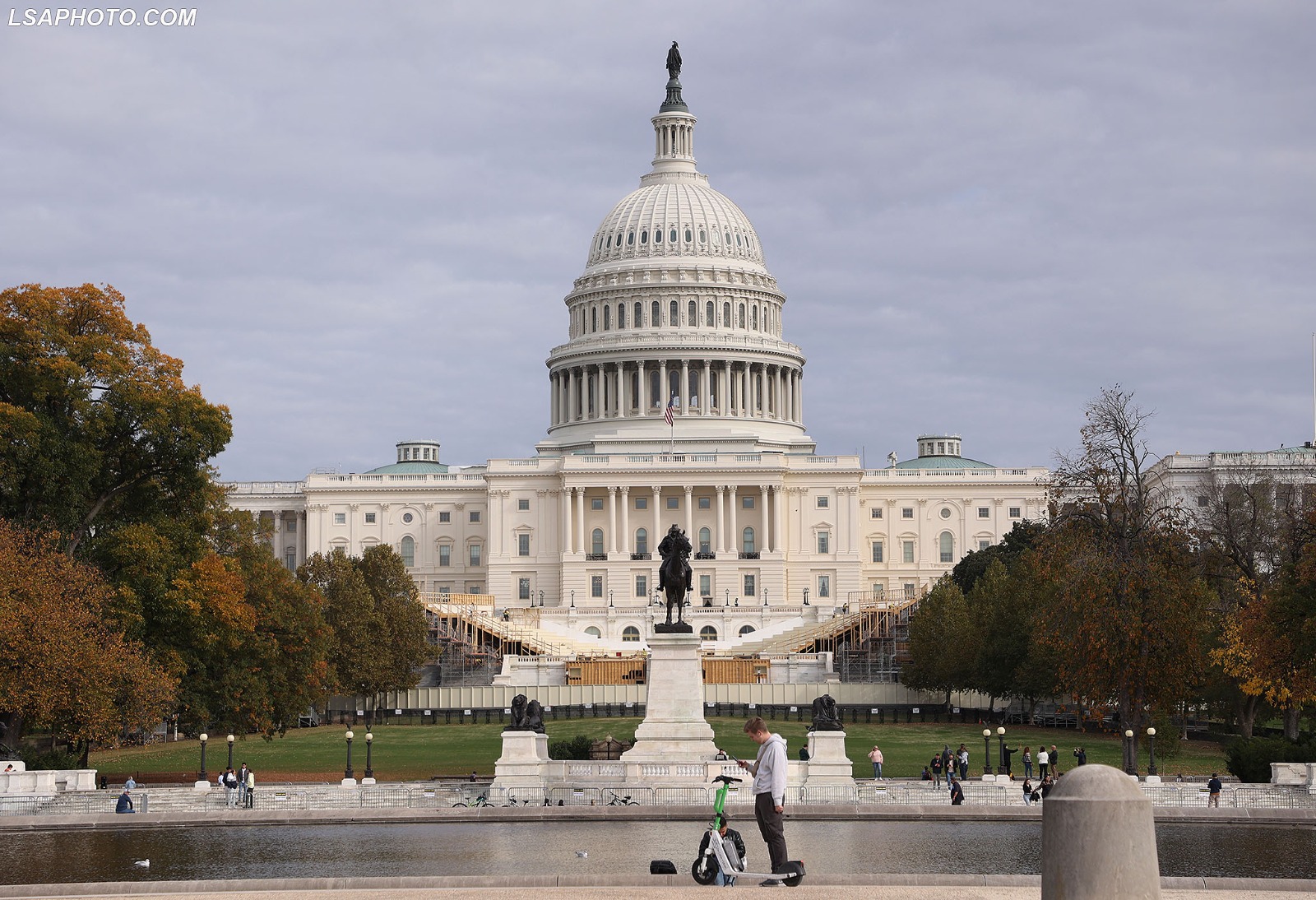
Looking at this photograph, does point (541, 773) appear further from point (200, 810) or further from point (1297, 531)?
point (1297, 531)

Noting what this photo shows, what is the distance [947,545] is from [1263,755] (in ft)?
353

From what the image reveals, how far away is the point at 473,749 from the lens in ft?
233

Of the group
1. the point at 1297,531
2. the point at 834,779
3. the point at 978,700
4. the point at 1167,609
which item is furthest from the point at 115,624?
the point at 978,700

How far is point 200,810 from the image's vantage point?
4100 centimetres

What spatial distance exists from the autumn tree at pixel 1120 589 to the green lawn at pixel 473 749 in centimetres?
307

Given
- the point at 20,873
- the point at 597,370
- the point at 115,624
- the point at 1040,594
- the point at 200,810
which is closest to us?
the point at 20,873

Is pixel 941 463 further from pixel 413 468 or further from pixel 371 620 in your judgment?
pixel 371 620

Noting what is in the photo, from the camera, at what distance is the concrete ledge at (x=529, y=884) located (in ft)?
78.8

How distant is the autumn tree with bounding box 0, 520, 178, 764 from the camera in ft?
160

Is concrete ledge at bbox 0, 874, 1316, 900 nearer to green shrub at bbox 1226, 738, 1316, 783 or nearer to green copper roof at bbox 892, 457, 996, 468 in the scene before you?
green shrub at bbox 1226, 738, 1316, 783

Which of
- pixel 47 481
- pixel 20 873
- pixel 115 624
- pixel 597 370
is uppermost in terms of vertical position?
pixel 597 370

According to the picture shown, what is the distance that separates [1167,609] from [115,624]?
3025cm

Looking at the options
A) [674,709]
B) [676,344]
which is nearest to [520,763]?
[674,709]

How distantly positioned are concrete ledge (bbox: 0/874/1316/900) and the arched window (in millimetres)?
131159
